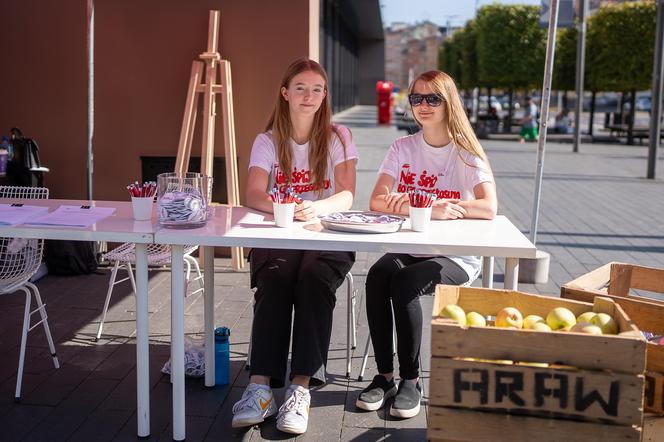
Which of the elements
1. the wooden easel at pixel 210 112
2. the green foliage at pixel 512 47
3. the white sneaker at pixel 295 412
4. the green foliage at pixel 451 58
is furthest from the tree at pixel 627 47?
the white sneaker at pixel 295 412

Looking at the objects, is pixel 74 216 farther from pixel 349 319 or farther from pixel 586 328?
pixel 586 328

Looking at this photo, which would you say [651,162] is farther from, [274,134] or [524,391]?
[524,391]

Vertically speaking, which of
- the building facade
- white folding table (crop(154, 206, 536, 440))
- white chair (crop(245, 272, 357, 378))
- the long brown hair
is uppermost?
the building facade

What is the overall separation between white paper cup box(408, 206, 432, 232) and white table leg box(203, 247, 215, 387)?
909mm

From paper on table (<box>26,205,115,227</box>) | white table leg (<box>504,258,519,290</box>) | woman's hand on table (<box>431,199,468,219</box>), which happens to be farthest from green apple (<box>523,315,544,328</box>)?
paper on table (<box>26,205,115,227</box>)

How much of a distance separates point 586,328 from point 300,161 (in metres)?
1.65

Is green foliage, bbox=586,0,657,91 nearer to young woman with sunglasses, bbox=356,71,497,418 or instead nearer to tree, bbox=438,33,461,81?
tree, bbox=438,33,461,81

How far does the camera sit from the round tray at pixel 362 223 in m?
2.79

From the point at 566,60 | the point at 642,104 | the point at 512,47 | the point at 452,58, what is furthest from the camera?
the point at 642,104

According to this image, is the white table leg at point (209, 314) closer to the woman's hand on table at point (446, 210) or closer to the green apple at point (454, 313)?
the woman's hand on table at point (446, 210)

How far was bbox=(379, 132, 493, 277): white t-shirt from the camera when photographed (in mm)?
3371

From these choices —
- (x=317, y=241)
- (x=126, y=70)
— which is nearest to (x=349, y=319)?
(x=317, y=241)

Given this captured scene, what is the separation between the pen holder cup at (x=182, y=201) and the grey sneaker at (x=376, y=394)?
985 mm

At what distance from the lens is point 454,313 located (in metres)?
2.33
